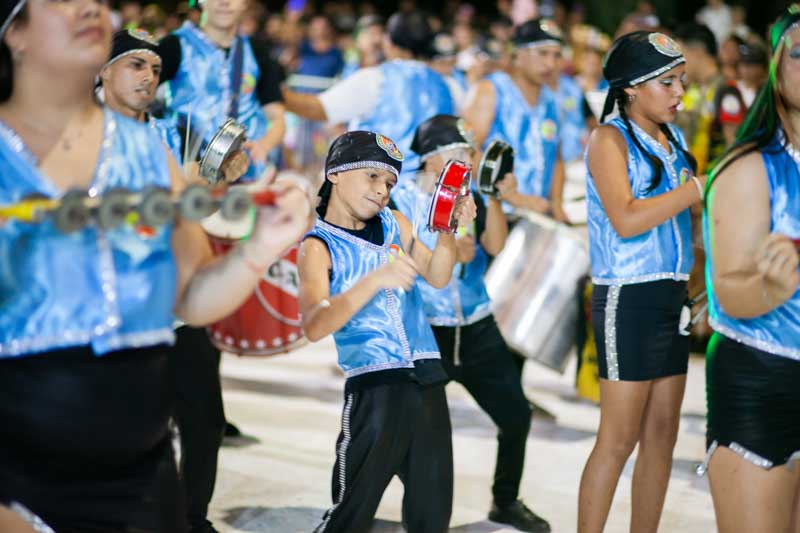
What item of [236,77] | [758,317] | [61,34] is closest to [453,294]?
[236,77]

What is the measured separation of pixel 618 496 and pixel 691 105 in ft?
12.5

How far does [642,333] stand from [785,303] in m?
0.97

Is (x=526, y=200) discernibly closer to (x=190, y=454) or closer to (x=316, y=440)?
(x=316, y=440)

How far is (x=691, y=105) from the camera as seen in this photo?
789 cm

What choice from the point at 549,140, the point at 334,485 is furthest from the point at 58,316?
the point at 549,140

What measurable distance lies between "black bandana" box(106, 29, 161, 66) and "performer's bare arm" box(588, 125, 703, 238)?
68.6 inches

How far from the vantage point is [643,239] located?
377 cm

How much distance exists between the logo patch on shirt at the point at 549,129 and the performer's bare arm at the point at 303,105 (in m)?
1.27

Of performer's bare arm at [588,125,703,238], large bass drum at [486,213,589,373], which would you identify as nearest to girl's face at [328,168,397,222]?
performer's bare arm at [588,125,703,238]

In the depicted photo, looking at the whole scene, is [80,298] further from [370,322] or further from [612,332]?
[612,332]

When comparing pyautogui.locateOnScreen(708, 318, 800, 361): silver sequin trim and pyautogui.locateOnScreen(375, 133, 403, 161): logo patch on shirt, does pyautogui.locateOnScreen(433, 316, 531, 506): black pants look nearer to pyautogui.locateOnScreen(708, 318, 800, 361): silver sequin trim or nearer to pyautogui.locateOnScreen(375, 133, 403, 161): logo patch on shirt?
pyautogui.locateOnScreen(375, 133, 403, 161): logo patch on shirt

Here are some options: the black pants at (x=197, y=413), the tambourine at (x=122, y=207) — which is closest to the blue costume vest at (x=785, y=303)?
the tambourine at (x=122, y=207)

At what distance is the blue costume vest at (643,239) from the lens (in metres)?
3.78

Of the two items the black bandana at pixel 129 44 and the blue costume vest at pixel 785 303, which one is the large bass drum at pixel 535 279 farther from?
the blue costume vest at pixel 785 303
